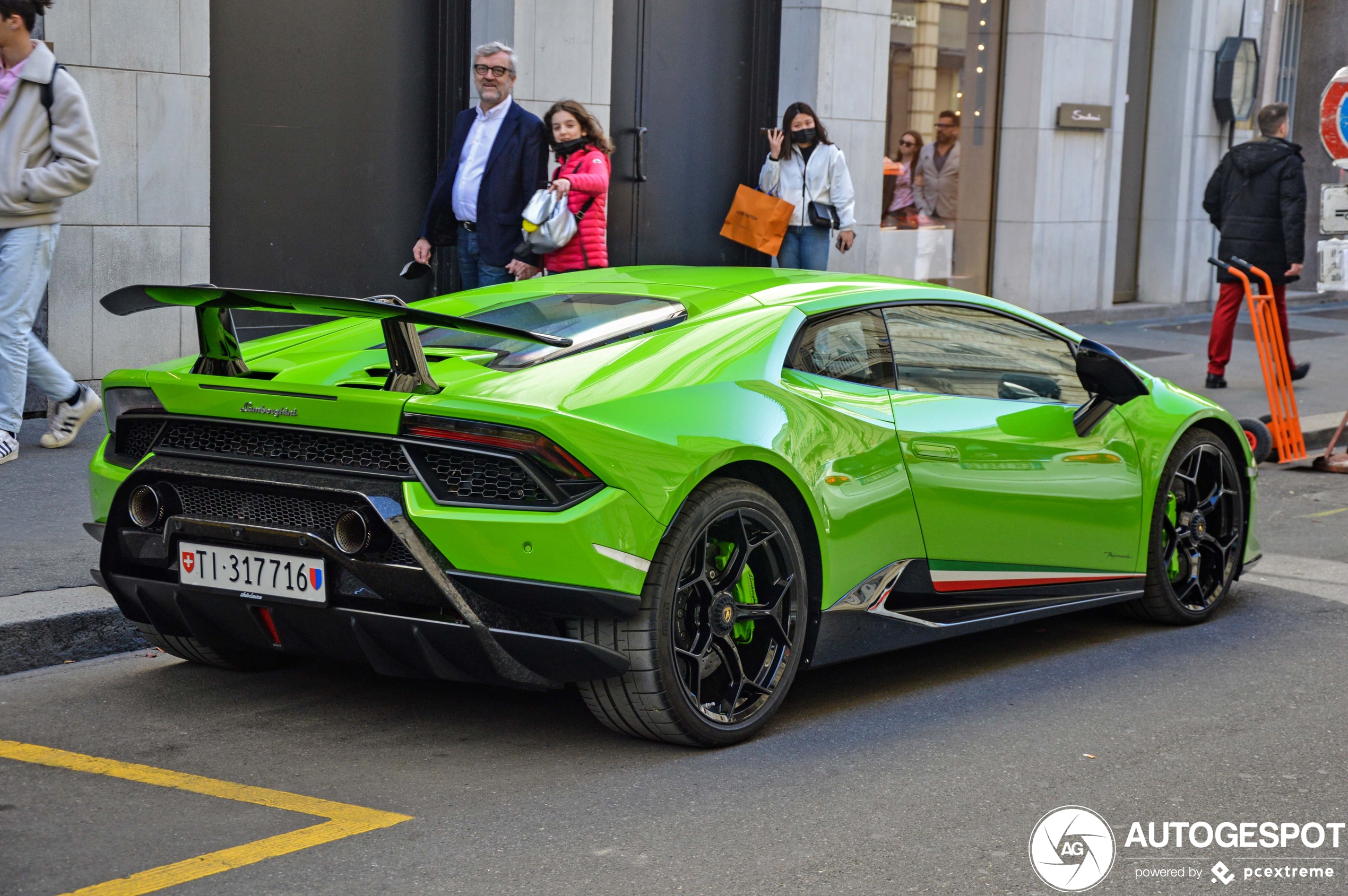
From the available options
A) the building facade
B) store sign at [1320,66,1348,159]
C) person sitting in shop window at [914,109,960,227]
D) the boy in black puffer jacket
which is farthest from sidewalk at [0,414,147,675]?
person sitting in shop window at [914,109,960,227]

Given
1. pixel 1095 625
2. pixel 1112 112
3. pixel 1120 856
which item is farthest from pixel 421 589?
pixel 1112 112

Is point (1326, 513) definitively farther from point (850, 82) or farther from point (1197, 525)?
point (850, 82)

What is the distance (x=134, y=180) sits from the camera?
9.82 meters

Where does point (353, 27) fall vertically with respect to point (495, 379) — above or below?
above

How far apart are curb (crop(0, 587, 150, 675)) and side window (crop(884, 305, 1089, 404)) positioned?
8.76 ft

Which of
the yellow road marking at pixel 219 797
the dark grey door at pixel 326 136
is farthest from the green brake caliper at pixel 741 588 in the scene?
the dark grey door at pixel 326 136

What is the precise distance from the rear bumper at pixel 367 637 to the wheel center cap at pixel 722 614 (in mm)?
342

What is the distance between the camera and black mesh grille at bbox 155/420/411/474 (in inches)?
170

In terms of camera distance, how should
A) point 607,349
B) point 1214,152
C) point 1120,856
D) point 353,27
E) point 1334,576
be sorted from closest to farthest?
point 1120,856 → point 607,349 → point 1334,576 → point 353,27 → point 1214,152

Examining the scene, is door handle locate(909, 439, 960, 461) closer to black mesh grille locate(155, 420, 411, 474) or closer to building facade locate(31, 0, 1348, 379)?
black mesh grille locate(155, 420, 411, 474)

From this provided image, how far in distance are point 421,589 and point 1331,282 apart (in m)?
7.88

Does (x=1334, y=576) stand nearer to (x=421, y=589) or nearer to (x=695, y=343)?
(x=695, y=343)

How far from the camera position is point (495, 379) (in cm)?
436

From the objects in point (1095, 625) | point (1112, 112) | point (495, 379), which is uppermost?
point (1112, 112)
